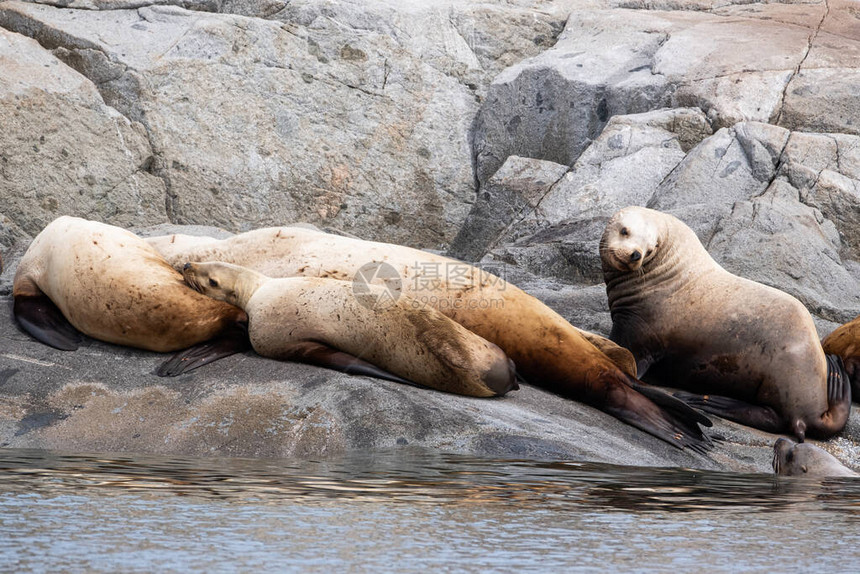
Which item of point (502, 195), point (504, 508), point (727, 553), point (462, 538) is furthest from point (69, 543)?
point (502, 195)

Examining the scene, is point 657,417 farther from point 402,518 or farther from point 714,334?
point 402,518

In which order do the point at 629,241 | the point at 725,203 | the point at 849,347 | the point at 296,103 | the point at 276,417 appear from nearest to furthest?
the point at 276,417
the point at 629,241
the point at 849,347
the point at 725,203
the point at 296,103

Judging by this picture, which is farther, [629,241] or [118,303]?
[629,241]

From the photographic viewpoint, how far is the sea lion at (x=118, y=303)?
5703 mm

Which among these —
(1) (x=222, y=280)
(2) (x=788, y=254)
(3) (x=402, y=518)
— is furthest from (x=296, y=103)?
(3) (x=402, y=518)

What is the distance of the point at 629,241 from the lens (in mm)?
6719

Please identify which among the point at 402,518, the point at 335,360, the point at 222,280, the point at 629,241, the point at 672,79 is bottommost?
the point at 335,360

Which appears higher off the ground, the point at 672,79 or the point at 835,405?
the point at 672,79

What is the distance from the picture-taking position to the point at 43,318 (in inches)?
236

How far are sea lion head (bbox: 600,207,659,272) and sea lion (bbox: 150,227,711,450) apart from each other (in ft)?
2.42

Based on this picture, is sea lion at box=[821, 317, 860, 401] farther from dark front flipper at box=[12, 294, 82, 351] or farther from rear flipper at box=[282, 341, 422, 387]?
dark front flipper at box=[12, 294, 82, 351]

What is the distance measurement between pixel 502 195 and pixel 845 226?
9.76 ft

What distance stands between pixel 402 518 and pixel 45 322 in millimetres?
3633

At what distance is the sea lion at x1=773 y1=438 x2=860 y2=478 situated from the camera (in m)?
4.77
